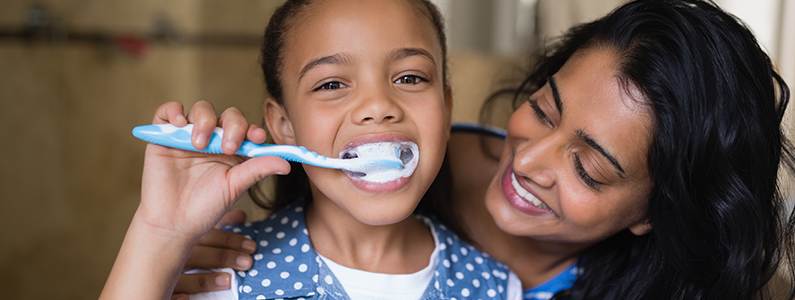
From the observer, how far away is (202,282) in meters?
0.80

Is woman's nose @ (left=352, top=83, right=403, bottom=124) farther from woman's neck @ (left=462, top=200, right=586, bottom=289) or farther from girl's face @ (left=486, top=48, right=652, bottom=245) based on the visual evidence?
woman's neck @ (left=462, top=200, right=586, bottom=289)

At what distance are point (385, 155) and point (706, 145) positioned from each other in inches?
19.5

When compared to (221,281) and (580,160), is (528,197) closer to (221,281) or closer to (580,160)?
(580,160)

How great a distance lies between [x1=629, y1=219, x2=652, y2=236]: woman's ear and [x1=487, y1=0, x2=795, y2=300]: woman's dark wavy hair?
33 millimetres

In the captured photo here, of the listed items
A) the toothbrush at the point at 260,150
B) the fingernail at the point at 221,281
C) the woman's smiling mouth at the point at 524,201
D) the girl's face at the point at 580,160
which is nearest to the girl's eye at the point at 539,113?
the girl's face at the point at 580,160

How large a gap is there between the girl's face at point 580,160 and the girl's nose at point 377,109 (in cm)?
27

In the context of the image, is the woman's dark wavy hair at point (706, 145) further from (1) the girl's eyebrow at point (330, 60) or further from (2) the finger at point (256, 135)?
(2) the finger at point (256, 135)

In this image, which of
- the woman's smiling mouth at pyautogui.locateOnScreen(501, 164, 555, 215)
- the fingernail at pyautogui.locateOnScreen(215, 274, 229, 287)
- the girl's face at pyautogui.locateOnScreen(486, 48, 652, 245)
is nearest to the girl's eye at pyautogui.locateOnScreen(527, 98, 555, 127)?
the girl's face at pyautogui.locateOnScreen(486, 48, 652, 245)

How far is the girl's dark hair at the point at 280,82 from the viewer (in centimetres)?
88

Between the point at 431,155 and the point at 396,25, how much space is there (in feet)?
0.62

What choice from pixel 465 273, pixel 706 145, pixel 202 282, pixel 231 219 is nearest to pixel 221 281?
pixel 202 282

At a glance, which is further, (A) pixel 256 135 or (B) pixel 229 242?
(B) pixel 229 242

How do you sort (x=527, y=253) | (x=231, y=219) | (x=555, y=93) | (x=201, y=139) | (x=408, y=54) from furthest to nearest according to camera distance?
(x=527, y=253) → (x=231, y=219) → (x=555, y=93) → (x=408, y=54) → (x=201, y=139)

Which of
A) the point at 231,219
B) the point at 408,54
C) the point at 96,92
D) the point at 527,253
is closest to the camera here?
the point at 408,54
